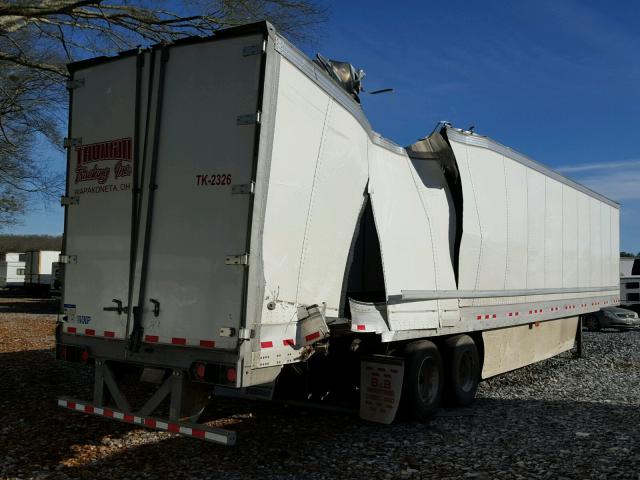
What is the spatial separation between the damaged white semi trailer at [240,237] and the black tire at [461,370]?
2.8 inches

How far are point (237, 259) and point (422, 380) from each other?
3575 millimetres

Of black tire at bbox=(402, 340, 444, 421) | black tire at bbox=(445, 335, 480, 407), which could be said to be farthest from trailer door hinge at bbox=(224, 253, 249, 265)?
black tire at bbox=(445, 335, 480, 407)

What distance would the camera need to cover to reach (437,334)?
7398mm

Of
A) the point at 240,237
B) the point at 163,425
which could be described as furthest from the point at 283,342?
the point at 163,425

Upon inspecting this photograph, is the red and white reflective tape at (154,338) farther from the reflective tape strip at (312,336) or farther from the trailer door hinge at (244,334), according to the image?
the reflective tape strip at (312,336)

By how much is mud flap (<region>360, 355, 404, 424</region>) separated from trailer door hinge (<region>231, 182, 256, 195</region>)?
286 cm

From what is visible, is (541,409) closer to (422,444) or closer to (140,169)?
(422,444)

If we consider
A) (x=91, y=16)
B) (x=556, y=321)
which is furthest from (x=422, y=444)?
(x=91, y=16)

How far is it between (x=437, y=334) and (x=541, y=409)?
6.08 ft

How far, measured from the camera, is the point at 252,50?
4.81m

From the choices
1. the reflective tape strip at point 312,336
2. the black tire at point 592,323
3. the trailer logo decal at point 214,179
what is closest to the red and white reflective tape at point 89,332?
the trailer logo decal at point 214,179

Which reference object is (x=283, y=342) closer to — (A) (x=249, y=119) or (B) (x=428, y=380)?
(A) (x=249, y=119)

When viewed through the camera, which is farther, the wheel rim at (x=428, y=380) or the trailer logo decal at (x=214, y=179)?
the wheel rim at (x=428, y=380)

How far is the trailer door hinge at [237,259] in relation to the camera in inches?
183
